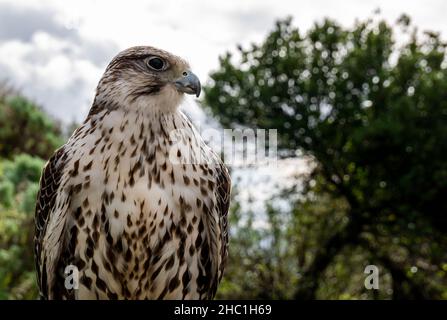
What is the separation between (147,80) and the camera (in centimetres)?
257

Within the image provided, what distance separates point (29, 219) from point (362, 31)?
553cm

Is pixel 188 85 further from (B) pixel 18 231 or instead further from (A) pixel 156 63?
(B) pixel 18 231

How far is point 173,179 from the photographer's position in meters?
2.30

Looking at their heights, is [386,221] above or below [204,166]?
above

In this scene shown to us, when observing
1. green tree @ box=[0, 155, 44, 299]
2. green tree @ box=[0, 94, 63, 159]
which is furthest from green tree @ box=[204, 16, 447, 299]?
green tree @ box=[0, 94, 63, 159]

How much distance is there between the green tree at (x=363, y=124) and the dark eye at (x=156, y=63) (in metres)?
5.97

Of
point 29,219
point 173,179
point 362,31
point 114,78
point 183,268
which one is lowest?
point 183,268

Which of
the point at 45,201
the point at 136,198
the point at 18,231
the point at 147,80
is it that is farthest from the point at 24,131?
the point at 136,198

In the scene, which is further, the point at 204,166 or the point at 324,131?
the point at 324,131

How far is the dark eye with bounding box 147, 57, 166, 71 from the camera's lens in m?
2.60

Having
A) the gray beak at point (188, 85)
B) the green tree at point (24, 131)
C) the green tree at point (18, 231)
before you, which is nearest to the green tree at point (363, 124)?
the green tree at point (18, 231)

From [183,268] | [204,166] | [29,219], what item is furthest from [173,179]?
[29,219]

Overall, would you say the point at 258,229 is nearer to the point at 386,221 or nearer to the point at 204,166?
the point at 386,221

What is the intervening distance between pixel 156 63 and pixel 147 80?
9 centimetres
